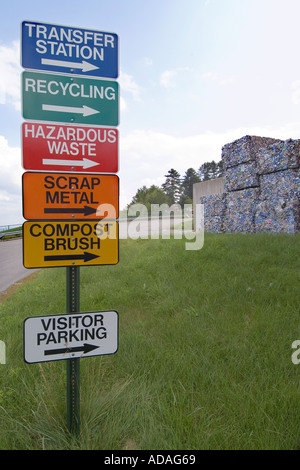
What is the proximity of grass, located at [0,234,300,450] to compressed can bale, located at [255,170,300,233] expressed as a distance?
3122 millimetres

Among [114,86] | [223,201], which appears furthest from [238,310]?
[223,201]

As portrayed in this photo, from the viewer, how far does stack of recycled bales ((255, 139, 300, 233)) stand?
868 centimetres

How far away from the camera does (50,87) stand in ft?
7.18

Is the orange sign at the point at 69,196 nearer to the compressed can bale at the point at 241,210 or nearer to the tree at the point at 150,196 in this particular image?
the compressed can bale at the point at 241,210

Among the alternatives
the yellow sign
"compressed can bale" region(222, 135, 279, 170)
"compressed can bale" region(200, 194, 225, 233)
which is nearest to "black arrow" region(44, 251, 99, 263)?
the yellow sign

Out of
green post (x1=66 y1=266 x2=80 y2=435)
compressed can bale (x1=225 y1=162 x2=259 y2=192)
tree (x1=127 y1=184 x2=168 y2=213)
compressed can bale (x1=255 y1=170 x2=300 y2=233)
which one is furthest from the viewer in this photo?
tree (x1=127 y1=184 x2=168 y2=213)

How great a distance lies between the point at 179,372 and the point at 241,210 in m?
8.42

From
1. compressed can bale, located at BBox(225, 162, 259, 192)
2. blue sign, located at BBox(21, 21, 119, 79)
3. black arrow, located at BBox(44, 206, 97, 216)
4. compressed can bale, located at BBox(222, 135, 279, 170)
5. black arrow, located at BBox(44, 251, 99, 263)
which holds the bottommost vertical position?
black arrow, located at BBox(44, 251, 99, 263)

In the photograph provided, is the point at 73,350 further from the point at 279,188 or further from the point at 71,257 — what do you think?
the point at 279,188

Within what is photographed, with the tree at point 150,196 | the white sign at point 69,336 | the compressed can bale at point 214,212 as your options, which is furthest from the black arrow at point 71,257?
the tree at point 150,196

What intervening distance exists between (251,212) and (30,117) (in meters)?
9.16

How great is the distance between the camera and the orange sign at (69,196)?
217 centimetres

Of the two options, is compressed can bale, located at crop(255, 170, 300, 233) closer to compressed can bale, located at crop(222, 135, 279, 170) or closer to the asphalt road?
compressed can bale, located at crop(222, 135, 279, 170)
